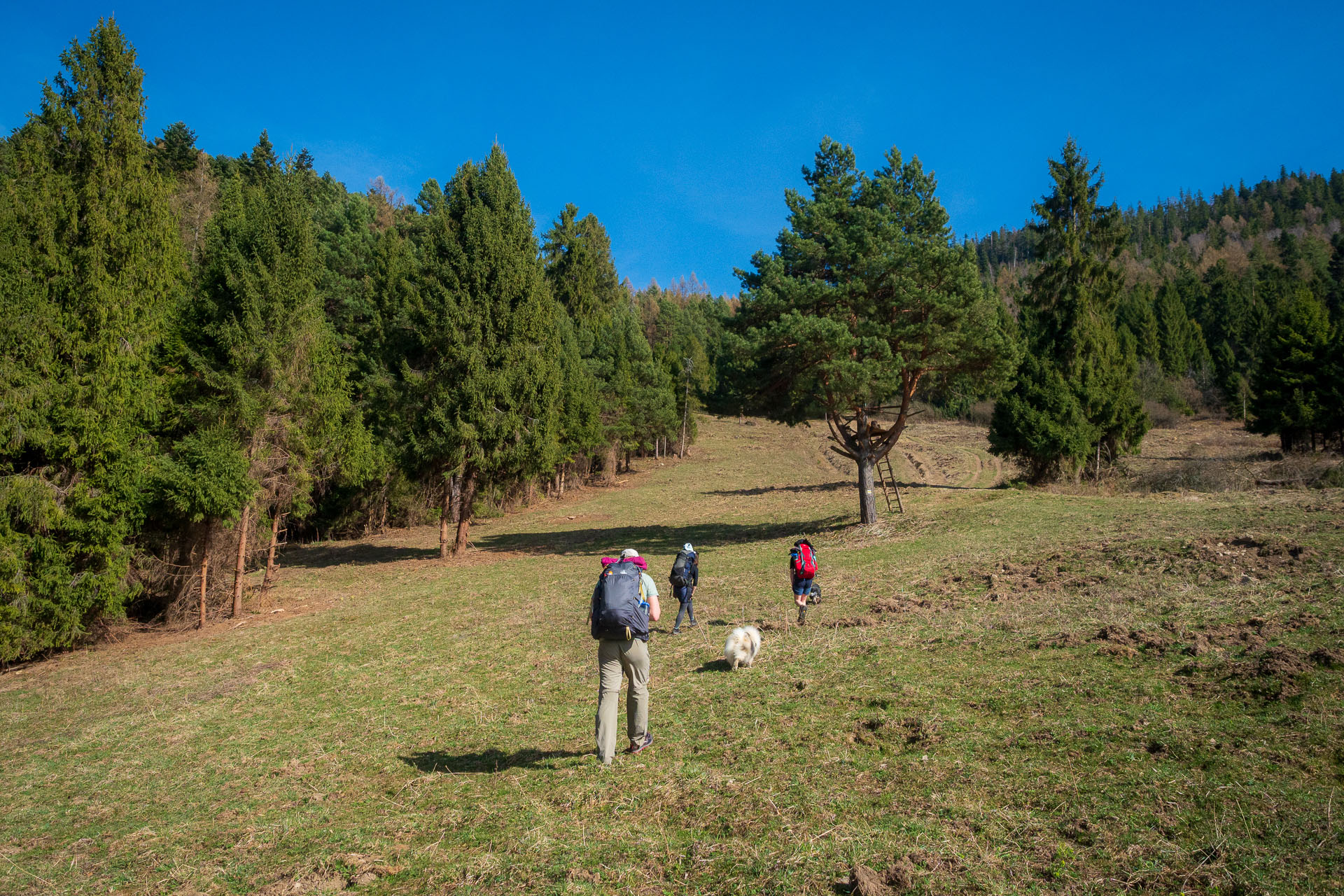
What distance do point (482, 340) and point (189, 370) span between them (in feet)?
30.2

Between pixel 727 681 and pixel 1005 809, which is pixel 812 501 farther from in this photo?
pixel 1005 809

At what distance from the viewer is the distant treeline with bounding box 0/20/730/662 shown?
1516 cm

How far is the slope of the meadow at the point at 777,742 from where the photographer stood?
5.20m

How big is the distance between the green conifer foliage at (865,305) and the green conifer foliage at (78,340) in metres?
16.8

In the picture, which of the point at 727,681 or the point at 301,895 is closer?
the point at 301,895

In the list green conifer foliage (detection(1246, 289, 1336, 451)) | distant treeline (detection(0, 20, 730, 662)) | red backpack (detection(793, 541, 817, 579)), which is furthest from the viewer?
green conifer foliage (detection(1246, 289, 1336, 451))

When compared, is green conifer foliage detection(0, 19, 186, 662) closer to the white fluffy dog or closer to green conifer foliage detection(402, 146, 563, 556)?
green conifer foliage detection(402, 146, 563, 556)

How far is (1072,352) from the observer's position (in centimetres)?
3534

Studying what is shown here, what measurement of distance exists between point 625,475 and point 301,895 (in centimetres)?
5330

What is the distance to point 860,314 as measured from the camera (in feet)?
80.3

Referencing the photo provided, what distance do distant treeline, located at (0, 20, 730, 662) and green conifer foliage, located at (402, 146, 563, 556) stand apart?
0.08 metres

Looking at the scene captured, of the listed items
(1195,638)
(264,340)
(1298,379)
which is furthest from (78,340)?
(1298,379)

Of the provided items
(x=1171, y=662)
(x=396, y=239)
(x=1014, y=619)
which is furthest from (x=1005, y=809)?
(x=396, y=239)

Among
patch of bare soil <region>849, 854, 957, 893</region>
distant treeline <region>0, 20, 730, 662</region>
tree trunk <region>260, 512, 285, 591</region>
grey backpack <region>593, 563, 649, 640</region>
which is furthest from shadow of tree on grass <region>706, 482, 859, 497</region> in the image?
patch of bare soil <region>849, 854, 957, 893</region>
